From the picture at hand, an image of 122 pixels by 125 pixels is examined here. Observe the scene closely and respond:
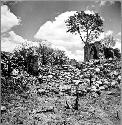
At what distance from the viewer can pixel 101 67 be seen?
11484 mm

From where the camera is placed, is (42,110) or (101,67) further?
(101,67)

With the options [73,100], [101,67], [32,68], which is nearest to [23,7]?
[32,68]

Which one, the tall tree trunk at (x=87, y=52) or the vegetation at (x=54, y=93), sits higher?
the tall tree trunk at (x=87, y=52)

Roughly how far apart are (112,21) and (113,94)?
284 cm

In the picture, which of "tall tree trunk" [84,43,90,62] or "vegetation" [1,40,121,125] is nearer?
"vegetation" [1,40,121,125]

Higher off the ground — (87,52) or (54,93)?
(87,52)

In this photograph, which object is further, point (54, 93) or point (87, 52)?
point (87, 52)

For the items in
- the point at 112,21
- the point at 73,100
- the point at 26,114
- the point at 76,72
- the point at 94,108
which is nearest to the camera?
the point at 26,114

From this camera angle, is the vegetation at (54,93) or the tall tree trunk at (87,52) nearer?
the vegetation at (54,93)

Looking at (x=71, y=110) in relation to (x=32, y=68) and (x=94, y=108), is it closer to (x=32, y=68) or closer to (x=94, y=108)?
(x=94, y=108)

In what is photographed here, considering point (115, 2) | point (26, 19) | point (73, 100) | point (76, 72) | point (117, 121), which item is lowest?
point (117, 121)

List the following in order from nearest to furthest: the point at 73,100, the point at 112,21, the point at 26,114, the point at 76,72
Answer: the point at 26,114 → the point at 73,100 → the point at 112,21 → the point at 76,72

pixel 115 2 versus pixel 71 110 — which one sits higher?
pixel 115 2

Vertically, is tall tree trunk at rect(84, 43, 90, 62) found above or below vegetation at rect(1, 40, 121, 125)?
above
